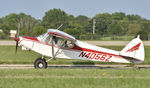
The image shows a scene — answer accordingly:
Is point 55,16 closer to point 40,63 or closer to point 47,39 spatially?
point 47,39

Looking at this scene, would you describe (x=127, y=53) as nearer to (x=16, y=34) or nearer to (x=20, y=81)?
(x=16, y=34)

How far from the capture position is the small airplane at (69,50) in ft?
54.7

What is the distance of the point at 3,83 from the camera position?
1032 centimetres

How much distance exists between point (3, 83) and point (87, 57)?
7525 mm

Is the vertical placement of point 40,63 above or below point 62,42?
below

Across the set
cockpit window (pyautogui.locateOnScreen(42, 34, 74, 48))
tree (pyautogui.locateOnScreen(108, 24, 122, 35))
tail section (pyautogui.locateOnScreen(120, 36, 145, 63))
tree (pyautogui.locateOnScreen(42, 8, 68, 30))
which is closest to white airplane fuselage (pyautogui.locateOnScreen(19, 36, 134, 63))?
cockpit window (pyautogui.locateOnScreen(42, 34, 74, 48))

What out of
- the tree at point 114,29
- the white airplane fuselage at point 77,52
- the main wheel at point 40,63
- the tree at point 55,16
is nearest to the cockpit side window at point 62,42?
the white airplane fuselage at point 77,52

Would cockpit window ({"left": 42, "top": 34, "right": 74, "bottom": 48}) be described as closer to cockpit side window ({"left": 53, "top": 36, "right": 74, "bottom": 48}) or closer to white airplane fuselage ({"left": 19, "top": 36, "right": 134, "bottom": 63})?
cockpit side window ({"left": 53, "top": 36, "right": 74, "bottom": 48})

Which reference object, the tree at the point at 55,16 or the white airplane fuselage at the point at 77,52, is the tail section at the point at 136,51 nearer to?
the white airplane fuselage at the point at 77,52

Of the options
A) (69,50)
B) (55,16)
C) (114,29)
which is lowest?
(69,50)

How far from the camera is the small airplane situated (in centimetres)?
1667

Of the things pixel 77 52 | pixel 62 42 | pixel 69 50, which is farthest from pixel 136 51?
pixel 62 42

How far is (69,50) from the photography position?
55.8 ft

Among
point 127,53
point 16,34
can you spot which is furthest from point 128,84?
point 16,34
